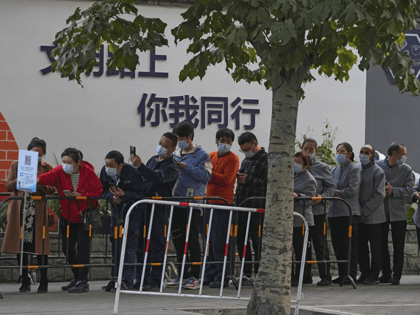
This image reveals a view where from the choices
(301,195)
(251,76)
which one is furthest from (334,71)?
(301,195)

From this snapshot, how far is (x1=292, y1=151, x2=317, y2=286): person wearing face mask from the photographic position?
406 inches

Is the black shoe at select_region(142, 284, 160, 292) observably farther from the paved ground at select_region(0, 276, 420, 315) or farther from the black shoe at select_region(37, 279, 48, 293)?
the black shoe at select_region(37, 279, 48, 293)

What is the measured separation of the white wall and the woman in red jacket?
4424 millimetres

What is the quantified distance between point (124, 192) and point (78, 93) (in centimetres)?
539

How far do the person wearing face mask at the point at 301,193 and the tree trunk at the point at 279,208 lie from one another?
3330 millimetres

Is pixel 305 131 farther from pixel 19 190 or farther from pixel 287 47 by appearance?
pixel 287 47

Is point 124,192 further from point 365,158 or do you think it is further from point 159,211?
point 365,158

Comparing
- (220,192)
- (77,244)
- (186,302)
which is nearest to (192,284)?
(186,302)

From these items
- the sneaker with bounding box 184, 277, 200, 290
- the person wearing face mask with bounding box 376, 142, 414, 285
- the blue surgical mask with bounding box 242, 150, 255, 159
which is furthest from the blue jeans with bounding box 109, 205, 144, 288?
the person wearing face mask with bounding box 376, 142, 414, 285

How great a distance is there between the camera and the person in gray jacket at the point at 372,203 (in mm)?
10828

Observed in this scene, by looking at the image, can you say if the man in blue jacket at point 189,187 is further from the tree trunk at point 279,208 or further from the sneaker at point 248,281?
the tree trunk at point 279,208

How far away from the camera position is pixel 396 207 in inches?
434

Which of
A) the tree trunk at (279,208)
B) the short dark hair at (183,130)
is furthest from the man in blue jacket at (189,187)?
the tree trunk at (279,208)

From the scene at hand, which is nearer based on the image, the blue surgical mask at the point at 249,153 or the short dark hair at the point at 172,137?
the short dark hair at the point at 172,137
